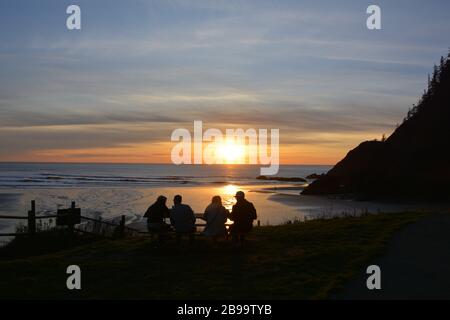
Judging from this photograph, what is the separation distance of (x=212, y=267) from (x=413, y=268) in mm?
4680

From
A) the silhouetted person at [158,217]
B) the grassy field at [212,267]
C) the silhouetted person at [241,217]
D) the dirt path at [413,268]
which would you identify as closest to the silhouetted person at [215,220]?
the silhouetted person at [241,217]

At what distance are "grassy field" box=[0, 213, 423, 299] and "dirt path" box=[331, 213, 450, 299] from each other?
0.38 metres

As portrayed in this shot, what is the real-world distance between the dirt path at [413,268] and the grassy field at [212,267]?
376mm

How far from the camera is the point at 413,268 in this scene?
1187 centimetres

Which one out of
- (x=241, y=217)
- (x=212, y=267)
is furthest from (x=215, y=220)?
(x=212, y=267)

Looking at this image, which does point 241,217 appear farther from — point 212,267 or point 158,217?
point 212,267

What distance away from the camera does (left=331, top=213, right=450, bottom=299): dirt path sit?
396 inches

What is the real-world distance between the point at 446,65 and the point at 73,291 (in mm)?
57511

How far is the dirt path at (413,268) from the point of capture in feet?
33.0

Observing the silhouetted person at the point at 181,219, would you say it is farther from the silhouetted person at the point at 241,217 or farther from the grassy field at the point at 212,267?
the silhouetted person at the point at 241,217

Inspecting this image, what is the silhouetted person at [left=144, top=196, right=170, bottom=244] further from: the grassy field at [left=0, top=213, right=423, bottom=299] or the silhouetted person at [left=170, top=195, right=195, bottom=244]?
the grassy field at [left=0, top=213, right=423, bottom=299]
